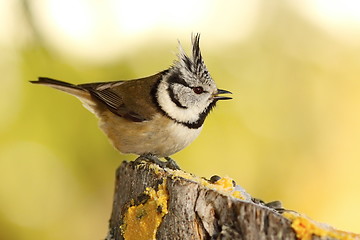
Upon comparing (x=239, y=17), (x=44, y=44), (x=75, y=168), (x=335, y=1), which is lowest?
(x=75, y=168)

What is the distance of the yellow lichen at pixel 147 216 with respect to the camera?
86.4 inches

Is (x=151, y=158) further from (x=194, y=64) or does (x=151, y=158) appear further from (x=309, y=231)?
(x=309, y=231)

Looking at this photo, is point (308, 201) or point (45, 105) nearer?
point (45, 105)

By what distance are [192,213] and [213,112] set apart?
3247 millimetres

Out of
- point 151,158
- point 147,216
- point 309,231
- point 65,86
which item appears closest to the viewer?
point 309,231

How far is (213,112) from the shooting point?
5281 mm

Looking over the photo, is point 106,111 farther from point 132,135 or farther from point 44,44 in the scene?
point 44,44

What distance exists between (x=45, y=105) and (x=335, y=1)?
389cm

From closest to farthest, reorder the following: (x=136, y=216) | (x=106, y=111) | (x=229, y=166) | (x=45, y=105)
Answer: (x=136, y=216) → (x=106, y=111) → (x=45, y=105) → (x=229, y=166)

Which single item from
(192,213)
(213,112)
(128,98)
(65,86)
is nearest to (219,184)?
(192,213)

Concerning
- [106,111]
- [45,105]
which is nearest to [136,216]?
[106,111]

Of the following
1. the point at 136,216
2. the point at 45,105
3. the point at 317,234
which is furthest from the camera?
the point at 45,105

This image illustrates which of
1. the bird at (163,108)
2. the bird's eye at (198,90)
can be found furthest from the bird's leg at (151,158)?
the bird's eye at (198,90)

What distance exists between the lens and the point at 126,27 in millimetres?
5949
